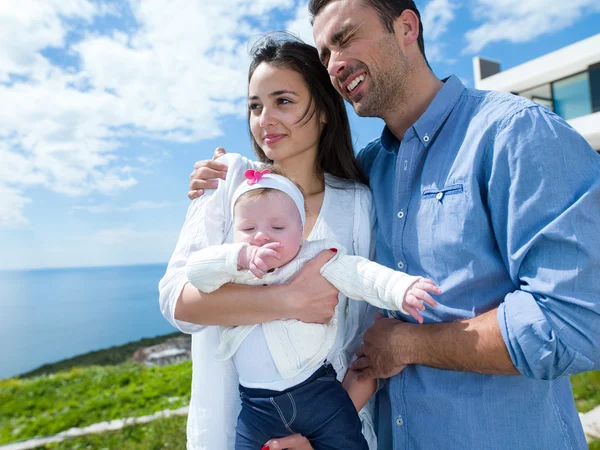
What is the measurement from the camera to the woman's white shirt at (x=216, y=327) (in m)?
2.18

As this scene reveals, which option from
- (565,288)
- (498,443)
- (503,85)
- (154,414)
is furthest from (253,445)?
(503,85)

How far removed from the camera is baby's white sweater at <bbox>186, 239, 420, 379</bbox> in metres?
1.87

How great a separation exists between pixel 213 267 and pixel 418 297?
824mm

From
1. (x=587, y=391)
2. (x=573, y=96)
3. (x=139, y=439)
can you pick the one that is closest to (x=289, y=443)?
(x=139, y=439)

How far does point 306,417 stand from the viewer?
6.23ft

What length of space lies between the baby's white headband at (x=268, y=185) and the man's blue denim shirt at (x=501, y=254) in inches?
18.2

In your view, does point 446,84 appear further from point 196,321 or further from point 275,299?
point 196,321

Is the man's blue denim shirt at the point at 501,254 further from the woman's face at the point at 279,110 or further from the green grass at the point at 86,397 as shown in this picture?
the green grass at the point at 86,397

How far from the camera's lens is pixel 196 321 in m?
2.05

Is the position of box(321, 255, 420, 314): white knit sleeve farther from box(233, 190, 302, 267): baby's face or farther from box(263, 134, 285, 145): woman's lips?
box(263, 134, 285, 145): woman's lips

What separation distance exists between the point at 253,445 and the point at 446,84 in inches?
72.5

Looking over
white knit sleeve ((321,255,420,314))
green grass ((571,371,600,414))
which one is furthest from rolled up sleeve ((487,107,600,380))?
green grass ((571,371,600,414))

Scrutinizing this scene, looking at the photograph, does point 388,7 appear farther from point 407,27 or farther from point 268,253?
point 268,253

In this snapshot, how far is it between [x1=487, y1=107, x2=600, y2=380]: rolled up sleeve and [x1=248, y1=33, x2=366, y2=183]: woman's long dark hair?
1.04m
